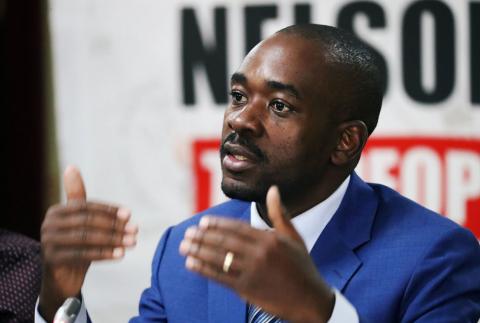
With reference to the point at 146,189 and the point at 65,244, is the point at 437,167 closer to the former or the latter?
the point at 146,189

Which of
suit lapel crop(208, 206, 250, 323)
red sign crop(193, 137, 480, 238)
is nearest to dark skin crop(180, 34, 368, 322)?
suit lapel crop(208, 206, 250, 323)

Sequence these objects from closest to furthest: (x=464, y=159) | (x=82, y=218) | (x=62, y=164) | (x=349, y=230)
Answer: (x=82, y=218)
(x=349, y=230)
(x=464, y=159)
(x=62, y=164)

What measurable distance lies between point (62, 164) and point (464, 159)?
1244 millimetres

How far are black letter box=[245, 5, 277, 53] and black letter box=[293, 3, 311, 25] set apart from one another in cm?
7

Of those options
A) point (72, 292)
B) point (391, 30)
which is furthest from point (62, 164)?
point (72, 292)

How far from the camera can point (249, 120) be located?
171 cm

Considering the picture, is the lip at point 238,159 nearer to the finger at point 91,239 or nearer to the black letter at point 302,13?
the finger at point 91,239

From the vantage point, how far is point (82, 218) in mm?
1509

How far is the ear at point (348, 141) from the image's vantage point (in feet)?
5.93

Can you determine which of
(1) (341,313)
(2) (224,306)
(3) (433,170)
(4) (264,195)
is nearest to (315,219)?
(4) (264,195)

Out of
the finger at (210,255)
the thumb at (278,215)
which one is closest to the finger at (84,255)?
the finger at (210,255)

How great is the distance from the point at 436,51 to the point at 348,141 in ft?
3.31

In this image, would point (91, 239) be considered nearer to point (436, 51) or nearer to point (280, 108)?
point (280, 108)

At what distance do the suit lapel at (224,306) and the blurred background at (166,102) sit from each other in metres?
1.00
